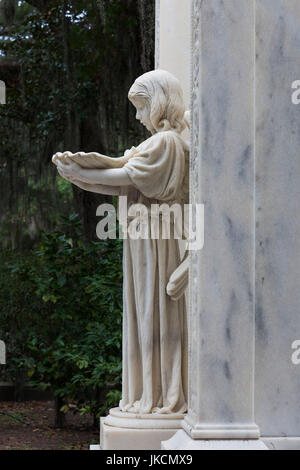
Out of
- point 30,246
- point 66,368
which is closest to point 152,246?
point 66,368

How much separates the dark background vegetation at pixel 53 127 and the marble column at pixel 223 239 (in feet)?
17.2

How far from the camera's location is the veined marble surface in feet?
13.3

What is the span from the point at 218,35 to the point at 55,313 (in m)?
5.98

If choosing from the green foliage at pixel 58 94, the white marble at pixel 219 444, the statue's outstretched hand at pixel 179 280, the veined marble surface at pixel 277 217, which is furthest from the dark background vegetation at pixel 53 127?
the white marble at pixel 219 444

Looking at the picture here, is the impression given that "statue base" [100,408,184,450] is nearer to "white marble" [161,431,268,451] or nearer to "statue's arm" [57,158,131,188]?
"white marble" [161,431,268,451]

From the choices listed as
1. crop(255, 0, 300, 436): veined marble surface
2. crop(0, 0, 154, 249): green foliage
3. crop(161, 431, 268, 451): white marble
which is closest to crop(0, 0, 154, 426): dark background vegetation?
crop(0, 0, 154, 249): green foliage

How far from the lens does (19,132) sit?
11602 millimetres

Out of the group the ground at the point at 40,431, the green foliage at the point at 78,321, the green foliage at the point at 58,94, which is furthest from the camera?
the green foliage at the point at 58,94

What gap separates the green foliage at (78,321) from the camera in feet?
27.9

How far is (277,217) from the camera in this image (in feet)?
13.6

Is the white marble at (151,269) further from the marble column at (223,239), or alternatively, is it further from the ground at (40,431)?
the ground at (40,431)

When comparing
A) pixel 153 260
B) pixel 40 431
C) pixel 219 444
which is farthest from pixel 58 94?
pixel 219 444

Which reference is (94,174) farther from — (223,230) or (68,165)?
(223,230)
